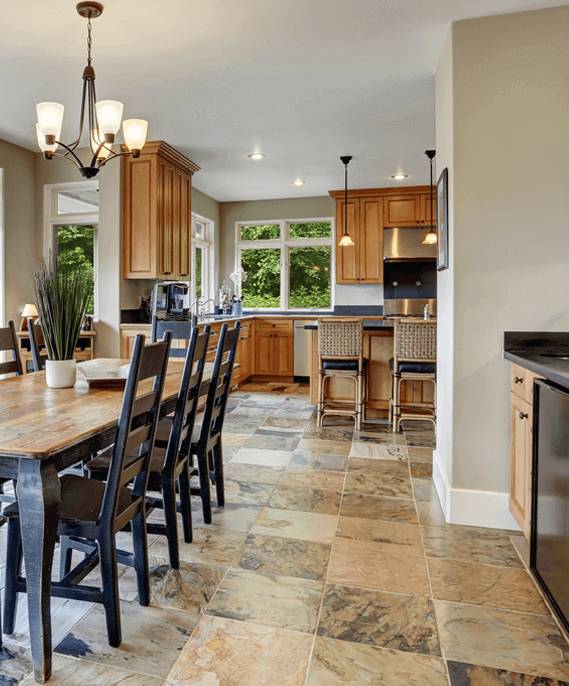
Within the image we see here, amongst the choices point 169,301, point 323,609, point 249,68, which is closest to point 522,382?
point 323,609

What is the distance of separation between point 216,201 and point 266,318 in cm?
202

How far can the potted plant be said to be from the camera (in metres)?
2.19

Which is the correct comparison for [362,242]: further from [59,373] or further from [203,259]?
[59,373]

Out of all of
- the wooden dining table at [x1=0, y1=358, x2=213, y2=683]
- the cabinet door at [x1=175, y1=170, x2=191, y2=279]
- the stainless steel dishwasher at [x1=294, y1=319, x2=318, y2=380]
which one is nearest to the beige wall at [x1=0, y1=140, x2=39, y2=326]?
the cabinet door at [x1=175, y1=170, x2=191, y2=279]

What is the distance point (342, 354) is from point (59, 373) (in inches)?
105

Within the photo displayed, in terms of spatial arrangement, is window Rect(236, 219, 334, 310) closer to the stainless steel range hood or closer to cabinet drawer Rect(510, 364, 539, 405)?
the stainless steel range hood

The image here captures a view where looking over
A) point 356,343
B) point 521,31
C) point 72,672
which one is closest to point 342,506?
point 72,672

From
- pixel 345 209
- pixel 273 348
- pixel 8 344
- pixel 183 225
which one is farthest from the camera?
pixel 273 348

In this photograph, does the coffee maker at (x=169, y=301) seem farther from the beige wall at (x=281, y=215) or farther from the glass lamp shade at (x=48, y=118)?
the beige wall at (x=281, y=215)

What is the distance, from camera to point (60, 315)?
2.23 meters

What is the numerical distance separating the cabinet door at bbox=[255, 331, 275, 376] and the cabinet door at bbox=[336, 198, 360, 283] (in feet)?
4.28

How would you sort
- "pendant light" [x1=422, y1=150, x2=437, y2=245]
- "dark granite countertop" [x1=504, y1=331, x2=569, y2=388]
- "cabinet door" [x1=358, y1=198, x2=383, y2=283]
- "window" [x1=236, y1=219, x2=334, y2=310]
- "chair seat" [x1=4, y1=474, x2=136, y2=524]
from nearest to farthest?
1. "chair seat" [x1=4, y1=474, x2=136, y2=524]
2. "dark granite countertop" [x1=504, y1=331, x2=569, y2=388]
3. "pendant light" [x1=422, y1=150, x2=437, y2=245]
4. "cabinet door" [x1=358, y1=198, x2=383, y2=283]
5. "window" [x1=236, y1=219, x2=334, y2=310]

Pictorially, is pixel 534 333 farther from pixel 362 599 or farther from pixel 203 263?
pixel 203 263

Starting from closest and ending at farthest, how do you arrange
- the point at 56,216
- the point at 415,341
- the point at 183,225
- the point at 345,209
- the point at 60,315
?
the point at 60,315 → the point at 415,341 → the point at 56,216 → the point at 183,225 → the point at 345,209
